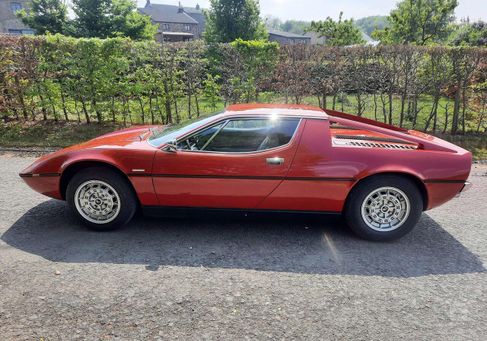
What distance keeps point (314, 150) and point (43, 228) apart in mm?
3099

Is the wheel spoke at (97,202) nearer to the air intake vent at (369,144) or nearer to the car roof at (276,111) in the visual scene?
the car roof at (276,111)

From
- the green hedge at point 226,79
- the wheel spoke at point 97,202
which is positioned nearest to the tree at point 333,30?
the green hedge at point 226,79

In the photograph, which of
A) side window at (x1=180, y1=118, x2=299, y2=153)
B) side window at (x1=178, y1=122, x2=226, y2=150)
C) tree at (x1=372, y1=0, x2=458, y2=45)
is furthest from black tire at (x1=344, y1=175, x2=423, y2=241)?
tree at (x1=372, y1=0, x2=458, y2=45)

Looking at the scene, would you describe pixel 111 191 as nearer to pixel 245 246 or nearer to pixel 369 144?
pixel 245 246

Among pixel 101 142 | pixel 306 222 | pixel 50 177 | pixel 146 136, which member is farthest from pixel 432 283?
pixel 50 177

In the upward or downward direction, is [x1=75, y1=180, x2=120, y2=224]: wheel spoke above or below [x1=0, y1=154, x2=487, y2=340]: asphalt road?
above

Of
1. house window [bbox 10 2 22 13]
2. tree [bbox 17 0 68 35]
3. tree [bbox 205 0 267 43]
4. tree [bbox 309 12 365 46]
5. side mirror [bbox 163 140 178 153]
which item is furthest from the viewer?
house window [bbox 10 2 22 13]

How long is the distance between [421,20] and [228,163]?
2075cm

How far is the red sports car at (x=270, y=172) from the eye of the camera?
12.6 feet

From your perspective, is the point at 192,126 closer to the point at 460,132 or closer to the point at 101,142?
the point at 101,142

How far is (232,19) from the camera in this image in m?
23.0

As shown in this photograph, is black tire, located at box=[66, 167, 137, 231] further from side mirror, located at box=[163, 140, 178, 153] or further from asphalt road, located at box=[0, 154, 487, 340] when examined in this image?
side mirror, located at box=[163, 140, 178, 153]

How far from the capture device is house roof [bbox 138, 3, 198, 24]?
65.2 metres

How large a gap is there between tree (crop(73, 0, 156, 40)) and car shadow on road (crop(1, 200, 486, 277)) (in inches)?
726
